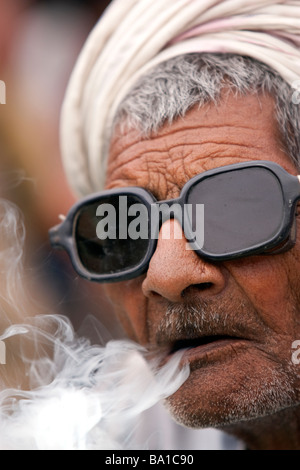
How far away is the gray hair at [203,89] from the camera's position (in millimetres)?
1796

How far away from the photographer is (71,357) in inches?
82.6

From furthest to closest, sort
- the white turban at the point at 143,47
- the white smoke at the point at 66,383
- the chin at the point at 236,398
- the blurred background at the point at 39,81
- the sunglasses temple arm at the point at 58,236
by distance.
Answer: the blurred background at the point at 39,81 < the sunglasses temple arm at the point at 58,236 < the white turban at the point at 143,47 < the white smoke at the point at 66,383 < the chin at the point at 236,398

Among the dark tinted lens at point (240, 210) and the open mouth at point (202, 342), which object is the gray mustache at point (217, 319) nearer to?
the open mouth at point (202, 342)

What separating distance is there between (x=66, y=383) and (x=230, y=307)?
2.48 feet

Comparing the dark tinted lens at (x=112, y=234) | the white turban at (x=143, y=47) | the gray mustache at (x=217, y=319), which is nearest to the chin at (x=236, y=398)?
the gray mustache at (x=217, y=319)

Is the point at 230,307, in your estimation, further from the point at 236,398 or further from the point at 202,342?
the point at 236,398

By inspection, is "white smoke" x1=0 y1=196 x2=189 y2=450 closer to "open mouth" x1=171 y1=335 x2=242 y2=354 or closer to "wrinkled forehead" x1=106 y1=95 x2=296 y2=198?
"open mouth" x1=171 y1=335 x2=242 y2=354

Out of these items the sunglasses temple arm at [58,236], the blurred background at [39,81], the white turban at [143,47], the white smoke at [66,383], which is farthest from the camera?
the blurred background at [39,81]

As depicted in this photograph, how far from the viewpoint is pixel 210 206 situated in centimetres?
168

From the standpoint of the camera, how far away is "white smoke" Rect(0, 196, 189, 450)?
5.73 ft

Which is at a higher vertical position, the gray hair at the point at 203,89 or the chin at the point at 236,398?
the gray hair at the point at 203,89

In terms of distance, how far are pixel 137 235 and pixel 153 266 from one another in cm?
19

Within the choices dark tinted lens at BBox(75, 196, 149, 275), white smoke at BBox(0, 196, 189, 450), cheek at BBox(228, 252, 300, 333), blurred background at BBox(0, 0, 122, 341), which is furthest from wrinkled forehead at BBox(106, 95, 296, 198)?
blurred background at BBox(0, 0, 122, 341)
